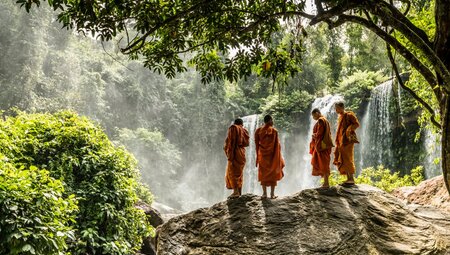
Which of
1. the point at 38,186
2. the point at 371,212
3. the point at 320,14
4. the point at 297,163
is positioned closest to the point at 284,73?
the point at 320,14

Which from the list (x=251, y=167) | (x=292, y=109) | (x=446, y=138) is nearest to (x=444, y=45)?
(x=446, y=138)

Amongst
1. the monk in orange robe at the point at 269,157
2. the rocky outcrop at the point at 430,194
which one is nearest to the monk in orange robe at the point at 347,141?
the monk in orange robe at the point at 269,157

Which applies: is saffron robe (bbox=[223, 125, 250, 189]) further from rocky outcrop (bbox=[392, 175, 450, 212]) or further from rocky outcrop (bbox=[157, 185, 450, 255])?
rocky outcrop (bbox=[392, 175, 450, 212])

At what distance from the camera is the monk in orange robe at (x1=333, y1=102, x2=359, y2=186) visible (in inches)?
270

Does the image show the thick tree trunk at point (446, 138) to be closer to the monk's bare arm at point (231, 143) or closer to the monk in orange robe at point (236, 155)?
the monk in orange robe at point (236, 155)

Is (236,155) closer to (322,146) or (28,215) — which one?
(322,146)

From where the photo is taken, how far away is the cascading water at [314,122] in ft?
69.6

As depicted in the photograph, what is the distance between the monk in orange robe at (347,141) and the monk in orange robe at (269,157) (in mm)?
1128

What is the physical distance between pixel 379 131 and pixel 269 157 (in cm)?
1409

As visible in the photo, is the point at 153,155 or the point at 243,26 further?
the point at 153,155

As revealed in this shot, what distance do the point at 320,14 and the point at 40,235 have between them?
4.32 meters

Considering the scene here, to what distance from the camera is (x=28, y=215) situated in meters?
4.47

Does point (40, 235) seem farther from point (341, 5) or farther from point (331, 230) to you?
point (341, 5)

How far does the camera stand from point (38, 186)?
475cm
